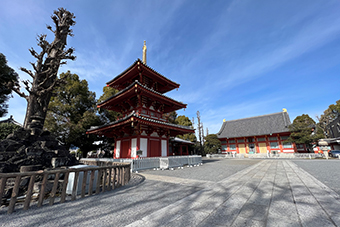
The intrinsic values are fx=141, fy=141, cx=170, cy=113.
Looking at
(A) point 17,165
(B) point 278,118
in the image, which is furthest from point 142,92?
(B) point 278,118

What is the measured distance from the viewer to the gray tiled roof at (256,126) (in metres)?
27.2

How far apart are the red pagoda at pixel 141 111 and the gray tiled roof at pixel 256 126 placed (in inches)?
840

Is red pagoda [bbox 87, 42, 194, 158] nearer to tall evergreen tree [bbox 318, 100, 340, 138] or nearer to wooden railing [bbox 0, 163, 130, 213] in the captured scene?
wooden railing [bbox 0, 163, 130, 213]

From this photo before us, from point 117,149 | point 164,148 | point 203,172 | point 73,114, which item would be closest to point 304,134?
point 164,148

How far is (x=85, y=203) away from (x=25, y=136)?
17.8 feet

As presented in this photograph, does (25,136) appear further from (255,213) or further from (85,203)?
(255,213)

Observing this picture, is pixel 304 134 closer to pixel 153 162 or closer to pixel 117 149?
pixel 153 162

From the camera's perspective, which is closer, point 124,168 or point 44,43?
point 124,168

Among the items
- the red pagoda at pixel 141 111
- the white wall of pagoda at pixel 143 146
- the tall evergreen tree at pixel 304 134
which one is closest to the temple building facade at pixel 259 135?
the tall evergreen tree at pixel 304 134

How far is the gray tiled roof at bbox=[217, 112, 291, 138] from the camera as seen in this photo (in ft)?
89.4

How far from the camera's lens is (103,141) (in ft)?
69.7

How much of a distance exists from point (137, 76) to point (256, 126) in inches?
1111

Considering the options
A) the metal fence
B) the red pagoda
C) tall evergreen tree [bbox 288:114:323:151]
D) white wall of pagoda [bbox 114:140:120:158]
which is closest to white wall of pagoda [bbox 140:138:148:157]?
the red pagoda

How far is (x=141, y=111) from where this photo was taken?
509 inches
